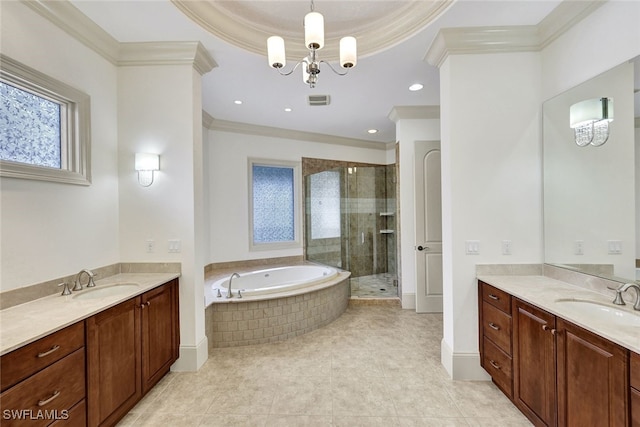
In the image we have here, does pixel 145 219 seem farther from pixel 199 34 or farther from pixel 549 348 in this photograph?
pixel 549 348

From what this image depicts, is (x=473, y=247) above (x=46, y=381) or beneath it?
above

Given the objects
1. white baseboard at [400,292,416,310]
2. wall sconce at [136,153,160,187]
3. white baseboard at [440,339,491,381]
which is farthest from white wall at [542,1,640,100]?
wall sconce at [136,153,160,187]

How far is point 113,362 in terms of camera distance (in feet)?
5.81

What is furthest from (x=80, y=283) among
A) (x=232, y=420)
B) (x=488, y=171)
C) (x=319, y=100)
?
(x=488, y=171)

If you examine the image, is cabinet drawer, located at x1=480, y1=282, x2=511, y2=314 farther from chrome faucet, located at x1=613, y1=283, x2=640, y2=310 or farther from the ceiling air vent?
the ceiling air vent

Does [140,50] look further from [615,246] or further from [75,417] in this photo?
[615,246]

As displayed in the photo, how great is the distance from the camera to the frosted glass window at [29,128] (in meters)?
1.69

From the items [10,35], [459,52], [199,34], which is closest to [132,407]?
[10,35]

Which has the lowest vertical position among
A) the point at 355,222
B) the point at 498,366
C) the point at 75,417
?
the point at 498,366

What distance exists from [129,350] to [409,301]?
11.4ft

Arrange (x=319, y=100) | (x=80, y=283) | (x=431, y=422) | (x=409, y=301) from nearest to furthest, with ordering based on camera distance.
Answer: (x=431, y=422), (x=80, y=283), (x=319, y=100), (x=409, y=301)

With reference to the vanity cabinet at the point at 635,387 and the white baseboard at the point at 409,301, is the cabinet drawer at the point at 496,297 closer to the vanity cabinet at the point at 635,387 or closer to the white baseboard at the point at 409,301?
the vanity cabinet at the point at 635,387

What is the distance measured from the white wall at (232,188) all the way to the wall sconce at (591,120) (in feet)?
12.8

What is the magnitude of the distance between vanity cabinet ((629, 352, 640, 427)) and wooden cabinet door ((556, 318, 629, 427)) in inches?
0.8
